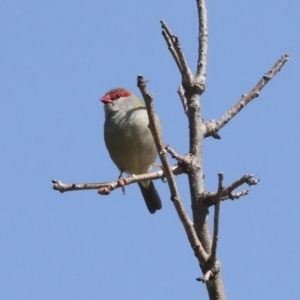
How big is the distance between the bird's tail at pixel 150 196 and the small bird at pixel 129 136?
2.80 feet

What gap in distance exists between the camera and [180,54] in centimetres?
286

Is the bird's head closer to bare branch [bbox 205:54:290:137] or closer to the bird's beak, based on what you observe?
the bird's beak

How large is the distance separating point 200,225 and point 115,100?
14.9 feet

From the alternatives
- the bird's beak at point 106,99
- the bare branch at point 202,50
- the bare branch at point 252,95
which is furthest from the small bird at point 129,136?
the bare branch at point 202,50

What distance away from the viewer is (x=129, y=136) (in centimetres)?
616

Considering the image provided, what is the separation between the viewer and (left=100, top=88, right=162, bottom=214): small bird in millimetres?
6129

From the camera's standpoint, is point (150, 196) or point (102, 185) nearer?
point (102, 185)

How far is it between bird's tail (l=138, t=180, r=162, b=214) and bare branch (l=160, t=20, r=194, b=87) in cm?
457

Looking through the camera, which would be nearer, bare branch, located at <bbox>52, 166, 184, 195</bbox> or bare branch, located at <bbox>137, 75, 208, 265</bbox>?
bare branch, located at <bbox>137, 75, 208, 265</bbox>

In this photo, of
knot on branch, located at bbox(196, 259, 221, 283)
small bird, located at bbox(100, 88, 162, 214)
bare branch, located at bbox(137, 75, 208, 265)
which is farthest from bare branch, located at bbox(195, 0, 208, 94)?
small bird, located at bbox(100, 88, 162, 214)

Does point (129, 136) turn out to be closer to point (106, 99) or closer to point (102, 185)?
point (106, 99)

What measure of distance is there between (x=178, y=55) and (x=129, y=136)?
10.9 ft

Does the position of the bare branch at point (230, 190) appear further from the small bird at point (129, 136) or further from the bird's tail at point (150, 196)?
the bird's tail at point (150, 196)

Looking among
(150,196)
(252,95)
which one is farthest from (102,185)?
(150,196)
